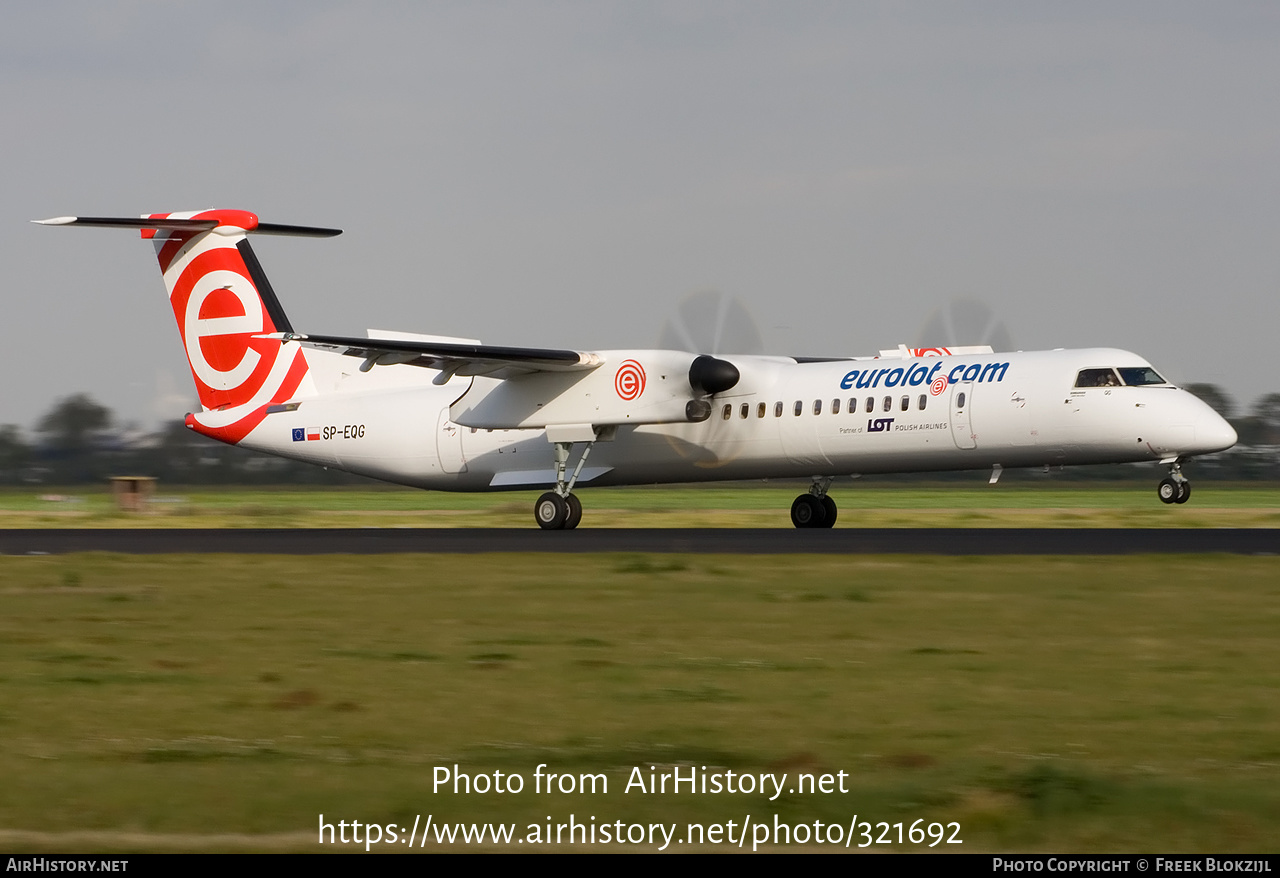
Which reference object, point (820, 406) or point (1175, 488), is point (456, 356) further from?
point (1175, 488)

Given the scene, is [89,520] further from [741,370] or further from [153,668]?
[153,668]

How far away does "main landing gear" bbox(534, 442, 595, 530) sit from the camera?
1026 inches

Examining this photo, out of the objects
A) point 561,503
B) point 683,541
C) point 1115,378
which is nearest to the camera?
point 683,541

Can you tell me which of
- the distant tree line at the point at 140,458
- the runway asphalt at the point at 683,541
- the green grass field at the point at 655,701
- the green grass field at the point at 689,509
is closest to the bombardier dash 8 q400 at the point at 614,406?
the runway asphalt at the point at 683,541

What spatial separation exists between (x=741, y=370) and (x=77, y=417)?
48.5 metres

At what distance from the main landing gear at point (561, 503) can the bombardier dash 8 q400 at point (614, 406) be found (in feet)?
0.13

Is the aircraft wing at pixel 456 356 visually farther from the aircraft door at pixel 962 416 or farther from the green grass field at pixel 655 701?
the green grass field at pixel 655 701

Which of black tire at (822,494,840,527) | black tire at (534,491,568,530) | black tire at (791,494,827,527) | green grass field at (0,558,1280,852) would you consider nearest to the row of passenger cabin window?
black tire at (791,494,827,527)

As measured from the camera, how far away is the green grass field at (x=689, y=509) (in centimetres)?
3011

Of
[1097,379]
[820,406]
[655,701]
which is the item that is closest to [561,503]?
[820,406]

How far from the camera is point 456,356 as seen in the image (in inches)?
984

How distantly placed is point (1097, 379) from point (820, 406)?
15.0 feet

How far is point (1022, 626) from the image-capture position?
39.5 ft

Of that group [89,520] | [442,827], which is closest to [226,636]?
[442,827]
